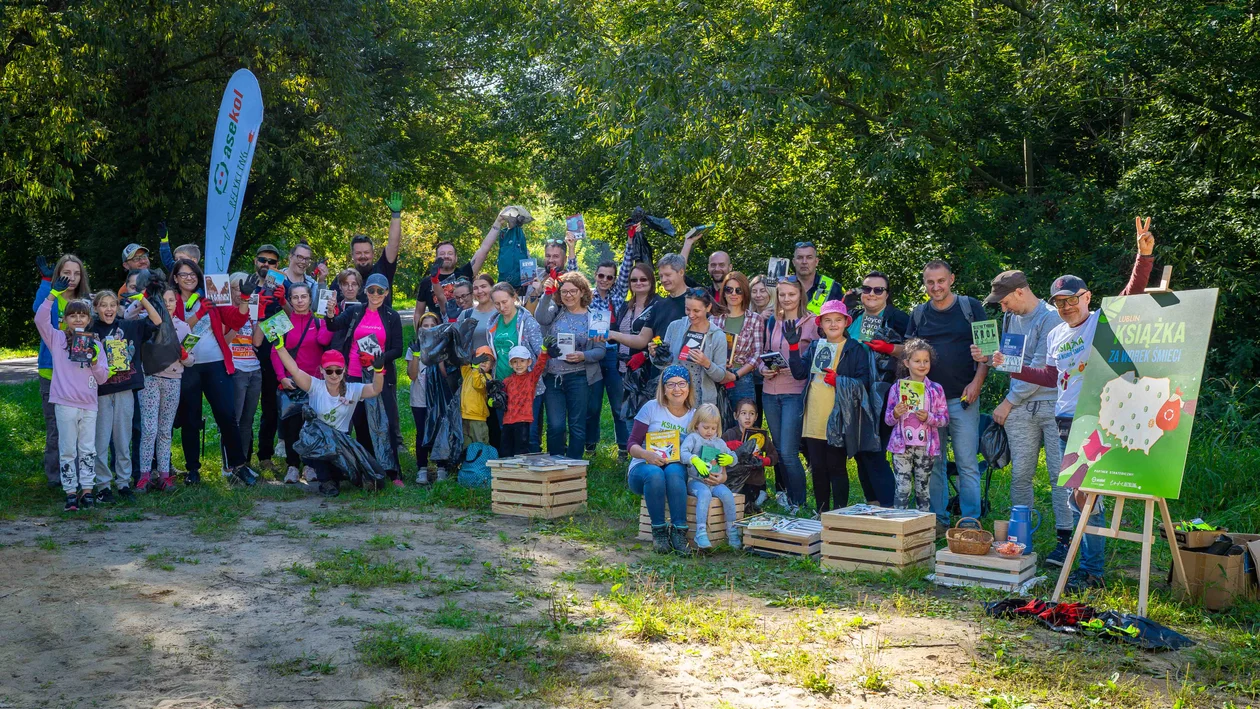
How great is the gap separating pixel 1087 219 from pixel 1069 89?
6.00 feet

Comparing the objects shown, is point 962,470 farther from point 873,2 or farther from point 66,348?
point 873,2

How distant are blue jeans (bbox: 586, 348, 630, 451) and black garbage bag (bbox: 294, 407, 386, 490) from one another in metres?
2.18

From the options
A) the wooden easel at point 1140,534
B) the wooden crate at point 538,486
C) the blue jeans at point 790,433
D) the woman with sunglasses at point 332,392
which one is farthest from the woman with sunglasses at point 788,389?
the woman with sunglasses at point 332,392

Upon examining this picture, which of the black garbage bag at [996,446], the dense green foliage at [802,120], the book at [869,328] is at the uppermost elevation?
the dense green foliage at [802,120]

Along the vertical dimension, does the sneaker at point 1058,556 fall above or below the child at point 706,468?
below

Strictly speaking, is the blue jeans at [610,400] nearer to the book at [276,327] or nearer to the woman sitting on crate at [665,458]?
the woman sitting on crate at [665,458]

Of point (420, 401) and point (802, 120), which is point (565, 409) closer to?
point (420, 401)

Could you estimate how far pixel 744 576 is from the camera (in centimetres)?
643

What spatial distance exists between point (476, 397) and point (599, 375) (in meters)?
1.21

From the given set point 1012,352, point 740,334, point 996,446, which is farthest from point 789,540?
point 740,334

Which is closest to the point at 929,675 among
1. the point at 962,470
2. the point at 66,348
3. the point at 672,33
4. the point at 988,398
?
the point at 962,470

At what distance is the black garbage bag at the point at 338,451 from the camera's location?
28.3 feet

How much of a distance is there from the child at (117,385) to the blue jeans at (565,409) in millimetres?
3430

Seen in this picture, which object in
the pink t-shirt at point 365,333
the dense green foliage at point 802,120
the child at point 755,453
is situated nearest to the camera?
the child at point 755,453
